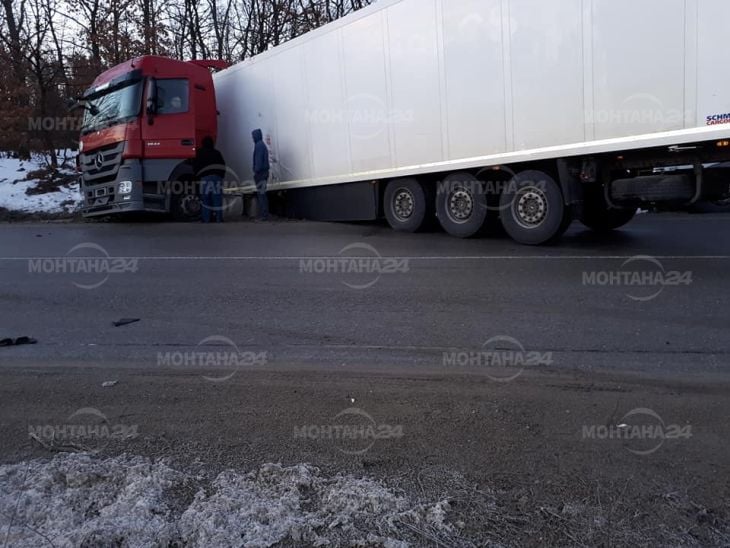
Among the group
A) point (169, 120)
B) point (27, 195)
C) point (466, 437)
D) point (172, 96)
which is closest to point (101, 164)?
point (169, 120)

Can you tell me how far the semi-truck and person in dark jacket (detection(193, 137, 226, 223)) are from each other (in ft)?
0.87

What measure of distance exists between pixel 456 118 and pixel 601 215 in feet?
10.1

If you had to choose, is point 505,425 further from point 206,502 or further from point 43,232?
point 43,232

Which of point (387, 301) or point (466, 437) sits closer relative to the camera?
point (466, 437)

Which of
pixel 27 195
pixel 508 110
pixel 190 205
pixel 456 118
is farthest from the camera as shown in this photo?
pixel 27 195

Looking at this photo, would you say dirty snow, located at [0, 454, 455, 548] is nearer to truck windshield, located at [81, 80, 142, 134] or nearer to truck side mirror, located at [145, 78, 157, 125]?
truck side mirror, located at [145, 78, 157, 125]

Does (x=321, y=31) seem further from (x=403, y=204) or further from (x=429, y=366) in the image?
(x=429, y=366)

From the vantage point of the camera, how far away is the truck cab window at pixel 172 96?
13.7m

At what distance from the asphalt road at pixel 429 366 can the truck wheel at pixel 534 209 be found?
263 mm

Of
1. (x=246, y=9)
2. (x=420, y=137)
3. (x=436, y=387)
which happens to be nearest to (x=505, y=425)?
(x=436, y=387)

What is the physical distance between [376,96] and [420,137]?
125 centimetres

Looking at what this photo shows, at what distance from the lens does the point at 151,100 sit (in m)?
13.5

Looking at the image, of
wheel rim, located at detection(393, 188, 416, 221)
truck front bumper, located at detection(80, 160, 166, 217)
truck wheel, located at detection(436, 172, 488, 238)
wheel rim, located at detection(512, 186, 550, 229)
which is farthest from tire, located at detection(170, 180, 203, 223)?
wheel rim, located at detection(512, 186, 550, 229)

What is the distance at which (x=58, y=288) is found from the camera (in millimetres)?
8172
